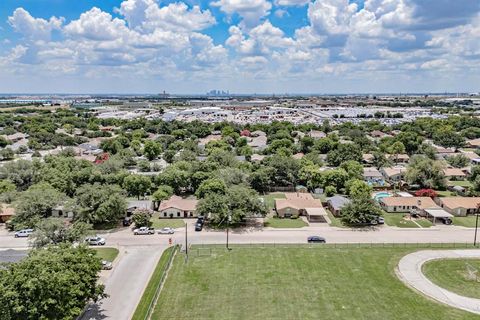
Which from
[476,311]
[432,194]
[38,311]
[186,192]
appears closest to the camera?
[38,311]

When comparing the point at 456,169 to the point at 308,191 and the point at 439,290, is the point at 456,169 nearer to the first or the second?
the point at 308,191

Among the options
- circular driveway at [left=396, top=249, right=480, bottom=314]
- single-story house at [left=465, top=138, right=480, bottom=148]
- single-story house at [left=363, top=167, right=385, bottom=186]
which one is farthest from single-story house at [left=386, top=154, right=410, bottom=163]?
circular driveway at [left=396, top=249, right=480, bottom=314]

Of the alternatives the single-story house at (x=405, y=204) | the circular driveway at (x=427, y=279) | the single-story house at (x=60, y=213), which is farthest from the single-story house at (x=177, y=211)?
the single-story house at (x=405, y=204)

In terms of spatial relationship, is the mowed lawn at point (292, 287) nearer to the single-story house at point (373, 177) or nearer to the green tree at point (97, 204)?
the green tree at point (97, 204)

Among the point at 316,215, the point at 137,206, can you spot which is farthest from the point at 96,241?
the point at 316,215

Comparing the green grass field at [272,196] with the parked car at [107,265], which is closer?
the parked car at [107,265]

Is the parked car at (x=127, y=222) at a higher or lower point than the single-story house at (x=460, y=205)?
lower

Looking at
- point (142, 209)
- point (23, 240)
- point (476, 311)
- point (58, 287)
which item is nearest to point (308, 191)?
point (142, 209)
